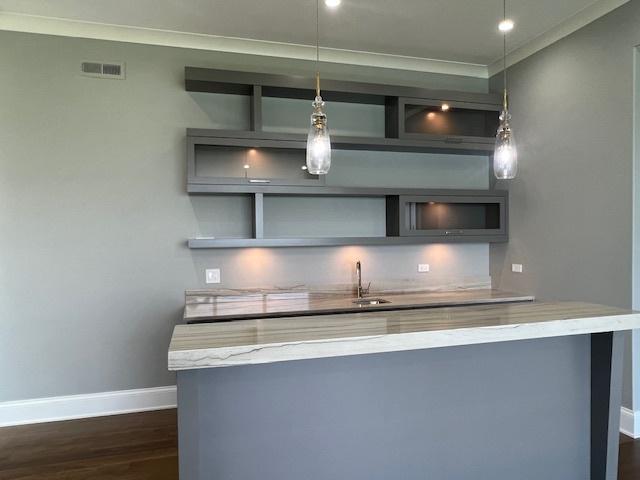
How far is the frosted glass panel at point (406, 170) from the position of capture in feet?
12.3

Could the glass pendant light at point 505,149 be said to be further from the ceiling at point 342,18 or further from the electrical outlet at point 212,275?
the electrical outlet at point 212,275

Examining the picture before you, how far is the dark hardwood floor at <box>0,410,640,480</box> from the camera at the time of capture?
252 cm

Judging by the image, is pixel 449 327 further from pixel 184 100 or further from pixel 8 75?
pixel 8 75

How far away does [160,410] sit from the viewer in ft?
11.1

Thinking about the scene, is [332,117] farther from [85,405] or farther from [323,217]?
[85,405]

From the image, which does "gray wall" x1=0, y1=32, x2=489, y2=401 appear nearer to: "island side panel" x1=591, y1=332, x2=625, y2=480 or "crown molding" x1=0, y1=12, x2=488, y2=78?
"crown molding" x1=0, y1=12, x2=488, y2=78

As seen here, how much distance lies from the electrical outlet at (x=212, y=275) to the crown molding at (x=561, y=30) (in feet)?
10.5

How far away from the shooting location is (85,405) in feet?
10.7

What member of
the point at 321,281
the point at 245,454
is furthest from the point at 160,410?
the point at 245,454

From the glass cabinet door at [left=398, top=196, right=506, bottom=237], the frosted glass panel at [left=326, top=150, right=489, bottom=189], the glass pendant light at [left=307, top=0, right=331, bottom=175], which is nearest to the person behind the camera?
the glass pendant light at [left=307, top=0, right=331, bottom=175]

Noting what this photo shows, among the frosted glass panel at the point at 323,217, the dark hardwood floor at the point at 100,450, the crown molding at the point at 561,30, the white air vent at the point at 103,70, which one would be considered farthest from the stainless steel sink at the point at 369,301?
the white air vent at the point at 103,70

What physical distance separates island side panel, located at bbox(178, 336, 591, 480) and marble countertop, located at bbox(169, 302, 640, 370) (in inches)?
5.5

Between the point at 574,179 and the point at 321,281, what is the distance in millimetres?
2175

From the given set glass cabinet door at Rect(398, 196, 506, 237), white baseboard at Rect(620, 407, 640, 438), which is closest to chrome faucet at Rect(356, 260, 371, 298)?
glass cabinet door at Rect(398, 196, 506, 237)
